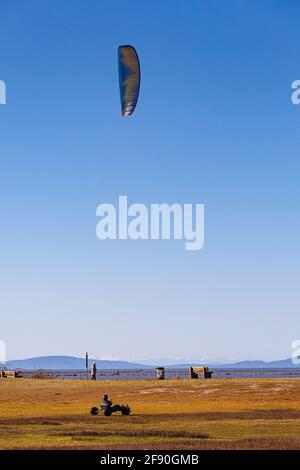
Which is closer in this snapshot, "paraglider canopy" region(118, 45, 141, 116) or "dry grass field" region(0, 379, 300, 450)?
"dry grass field" region(0, 379, 300, 450)

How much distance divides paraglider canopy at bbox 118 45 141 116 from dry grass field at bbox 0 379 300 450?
16509 mm

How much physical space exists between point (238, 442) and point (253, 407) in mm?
16762

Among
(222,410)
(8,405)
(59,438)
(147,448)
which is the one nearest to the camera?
(147,448)

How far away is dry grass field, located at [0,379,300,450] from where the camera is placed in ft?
78.4

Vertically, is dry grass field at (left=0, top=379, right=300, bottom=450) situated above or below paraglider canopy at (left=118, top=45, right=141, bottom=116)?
below

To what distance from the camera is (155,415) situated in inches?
1398

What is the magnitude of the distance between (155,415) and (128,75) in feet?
65.7

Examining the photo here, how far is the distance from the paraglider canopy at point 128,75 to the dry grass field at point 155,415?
54.2 feet

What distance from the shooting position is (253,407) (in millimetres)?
39719

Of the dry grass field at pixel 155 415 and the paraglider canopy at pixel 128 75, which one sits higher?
the paraglider canopy at pixel 128 75

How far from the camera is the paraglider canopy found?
46.6 meters

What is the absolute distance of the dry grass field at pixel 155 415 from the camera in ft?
78.4
